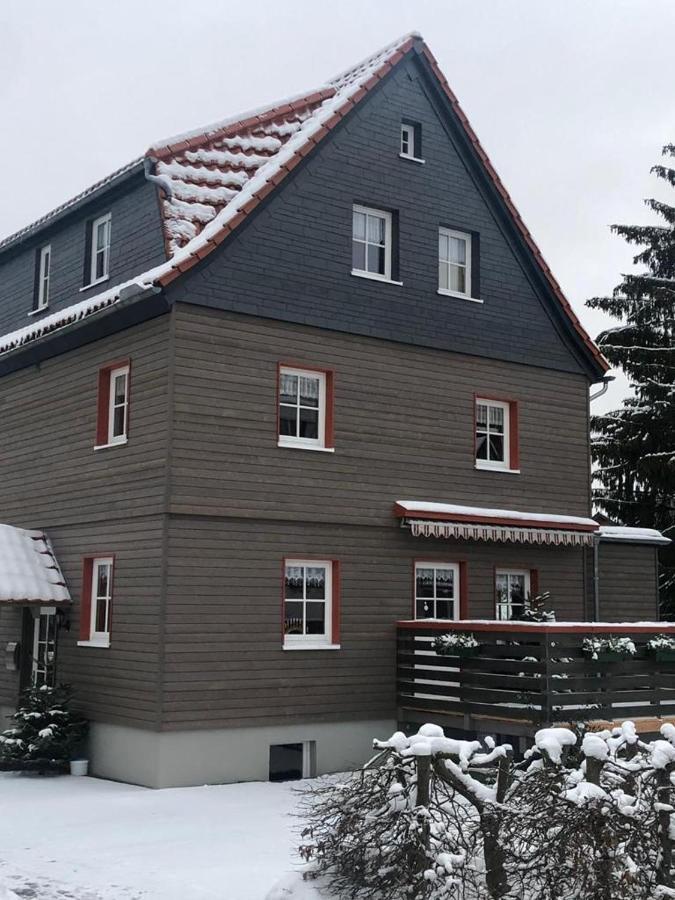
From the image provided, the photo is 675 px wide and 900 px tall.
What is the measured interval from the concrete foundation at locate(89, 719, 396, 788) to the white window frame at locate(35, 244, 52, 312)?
26.6 ft

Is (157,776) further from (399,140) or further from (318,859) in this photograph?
(399,140)

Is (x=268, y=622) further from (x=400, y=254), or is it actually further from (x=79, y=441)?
(x=400, y=254)

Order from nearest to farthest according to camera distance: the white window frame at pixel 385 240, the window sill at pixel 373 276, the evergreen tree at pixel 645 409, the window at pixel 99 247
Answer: the window sill at pixel 373 276
the white window frame at pixel 385 240
the window at pixel 99 247
the evergreen tree at pixel 645 409

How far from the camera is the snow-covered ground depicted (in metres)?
9.45

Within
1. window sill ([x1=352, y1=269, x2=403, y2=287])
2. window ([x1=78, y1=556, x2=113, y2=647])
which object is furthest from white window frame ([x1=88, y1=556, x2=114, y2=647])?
window sill ([x1=352, y1=269, x2=403, y2=287])

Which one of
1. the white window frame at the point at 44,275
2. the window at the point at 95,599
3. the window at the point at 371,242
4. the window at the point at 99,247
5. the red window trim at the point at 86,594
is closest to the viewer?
the window at the point at 95,599

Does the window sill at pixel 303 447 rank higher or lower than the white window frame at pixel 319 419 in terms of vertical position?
lower

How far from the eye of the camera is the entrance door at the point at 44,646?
1873 cm

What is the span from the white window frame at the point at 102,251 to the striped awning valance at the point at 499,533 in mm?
6468

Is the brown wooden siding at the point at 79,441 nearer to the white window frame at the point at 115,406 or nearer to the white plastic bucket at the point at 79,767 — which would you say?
the white window frame at the point at 115,406

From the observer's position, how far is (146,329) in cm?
1712

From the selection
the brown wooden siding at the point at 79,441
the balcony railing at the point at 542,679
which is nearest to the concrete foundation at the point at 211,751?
the balcony railing at the point at 542,679

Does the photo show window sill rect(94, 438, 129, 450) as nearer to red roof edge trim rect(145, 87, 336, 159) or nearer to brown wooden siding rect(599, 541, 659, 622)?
red roof edge trim rect(145, 87, 336, 159)

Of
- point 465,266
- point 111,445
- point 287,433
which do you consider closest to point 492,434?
point 465,266
